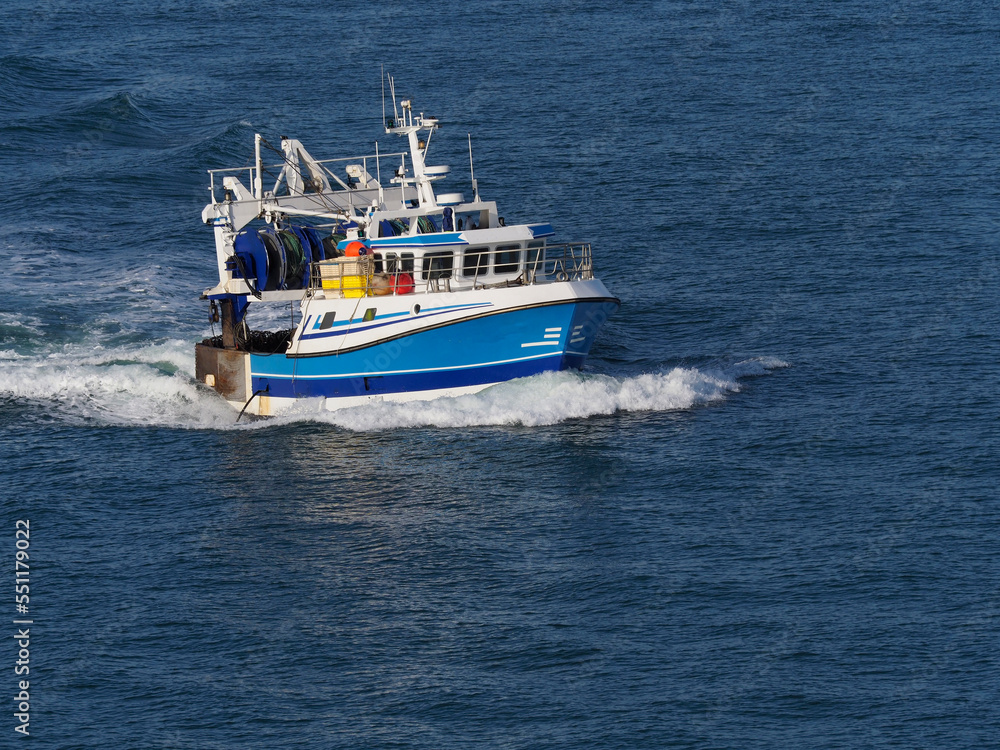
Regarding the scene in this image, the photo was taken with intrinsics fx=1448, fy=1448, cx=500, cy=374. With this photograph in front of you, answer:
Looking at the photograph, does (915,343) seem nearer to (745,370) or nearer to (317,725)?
(745,370)

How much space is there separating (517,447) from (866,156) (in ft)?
107

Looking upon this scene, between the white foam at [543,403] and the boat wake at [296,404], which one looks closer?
the white foam at [543,403]

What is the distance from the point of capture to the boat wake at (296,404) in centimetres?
3875

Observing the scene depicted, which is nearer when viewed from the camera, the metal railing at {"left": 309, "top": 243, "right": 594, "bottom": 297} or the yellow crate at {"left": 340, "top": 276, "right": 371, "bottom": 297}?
the metal railing at {"left": 309, "top": 243, "right": 594, "bottom": 297}

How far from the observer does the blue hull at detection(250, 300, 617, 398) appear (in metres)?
38.8

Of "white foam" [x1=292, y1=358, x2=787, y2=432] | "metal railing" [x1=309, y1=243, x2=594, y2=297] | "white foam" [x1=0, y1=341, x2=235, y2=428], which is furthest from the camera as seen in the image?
"white foam" [x1=0, y1=341, x2=235, y2=428]

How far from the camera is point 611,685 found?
82.6 ft

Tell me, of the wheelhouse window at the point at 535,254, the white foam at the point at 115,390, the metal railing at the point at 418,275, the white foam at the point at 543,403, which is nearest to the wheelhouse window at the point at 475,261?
the metal railing at the point at 418,275

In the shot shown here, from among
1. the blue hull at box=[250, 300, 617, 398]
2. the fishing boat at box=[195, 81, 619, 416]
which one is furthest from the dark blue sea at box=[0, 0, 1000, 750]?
the fishing boat at box=[195, 81, 619, 416]

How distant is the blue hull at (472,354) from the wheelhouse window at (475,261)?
2273mm

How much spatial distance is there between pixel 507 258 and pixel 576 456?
298 inches

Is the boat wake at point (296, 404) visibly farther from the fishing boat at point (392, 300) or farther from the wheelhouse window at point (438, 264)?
the wheelhouse window at point (438, 264)

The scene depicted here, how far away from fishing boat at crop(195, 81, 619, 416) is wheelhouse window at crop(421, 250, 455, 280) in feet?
0.13

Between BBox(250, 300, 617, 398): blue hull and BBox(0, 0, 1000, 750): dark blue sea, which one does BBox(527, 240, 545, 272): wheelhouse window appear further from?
BBox(0, 0, 1000, 750): dark blue sea
